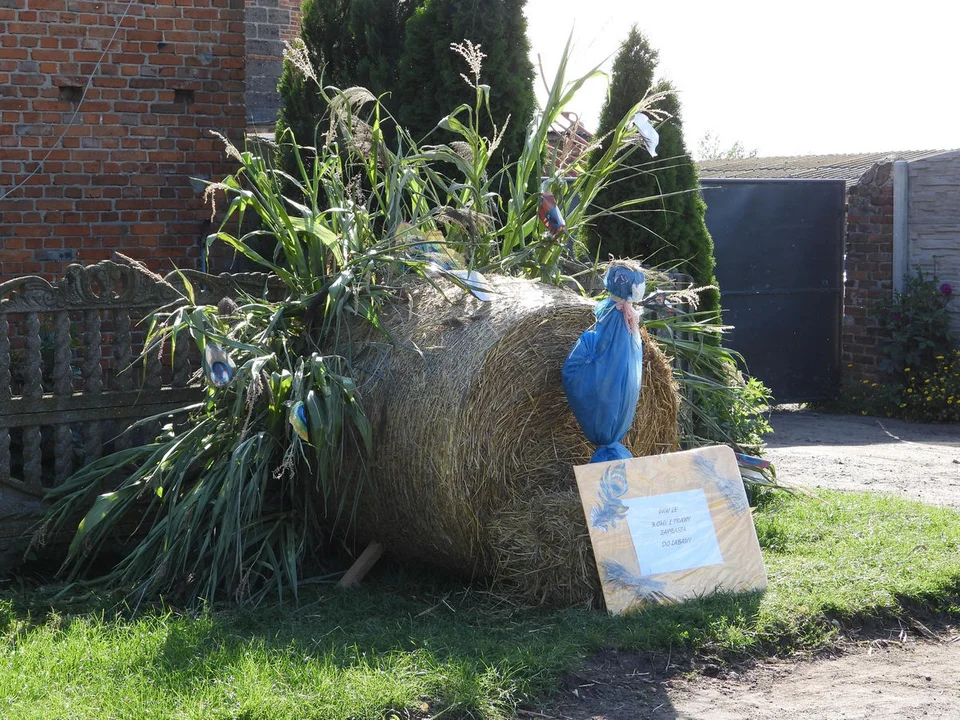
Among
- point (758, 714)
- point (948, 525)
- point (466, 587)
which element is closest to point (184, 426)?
point (466, 587)

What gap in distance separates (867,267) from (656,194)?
3.95 meters

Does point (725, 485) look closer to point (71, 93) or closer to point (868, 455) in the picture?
point (868, 455)

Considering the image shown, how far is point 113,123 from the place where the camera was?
24.8ft

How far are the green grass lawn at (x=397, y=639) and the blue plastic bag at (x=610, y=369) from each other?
2.47ft

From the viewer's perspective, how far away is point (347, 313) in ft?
16.3

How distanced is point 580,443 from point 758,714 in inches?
61.9

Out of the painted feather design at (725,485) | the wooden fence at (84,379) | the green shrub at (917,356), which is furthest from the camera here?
the green shrub at (917,356)

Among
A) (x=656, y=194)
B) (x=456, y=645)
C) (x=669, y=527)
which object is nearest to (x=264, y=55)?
(x=656, y=194)

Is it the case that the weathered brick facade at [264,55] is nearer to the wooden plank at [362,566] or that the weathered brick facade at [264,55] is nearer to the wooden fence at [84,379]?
the wooden fence at [84,379]

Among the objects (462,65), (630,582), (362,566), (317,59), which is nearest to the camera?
(630,582)

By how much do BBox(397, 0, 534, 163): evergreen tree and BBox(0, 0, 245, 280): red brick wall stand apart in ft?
5.35

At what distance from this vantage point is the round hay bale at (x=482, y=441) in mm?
4352

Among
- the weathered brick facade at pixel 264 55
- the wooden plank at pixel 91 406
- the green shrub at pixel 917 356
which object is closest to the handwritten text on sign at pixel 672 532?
the wooden plank at pixel 91 406

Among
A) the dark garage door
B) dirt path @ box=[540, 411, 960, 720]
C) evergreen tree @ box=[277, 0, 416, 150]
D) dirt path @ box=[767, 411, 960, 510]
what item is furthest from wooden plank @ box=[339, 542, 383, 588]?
the dark garage door
